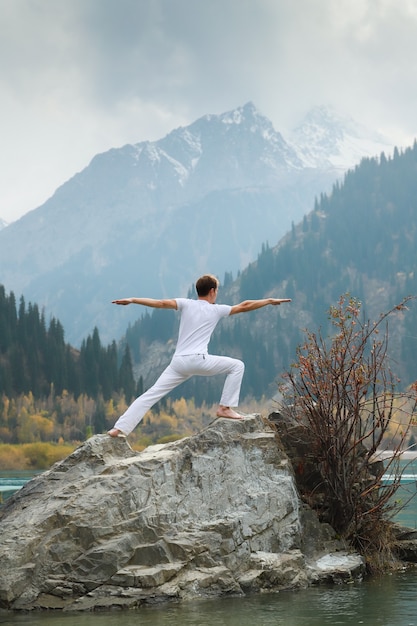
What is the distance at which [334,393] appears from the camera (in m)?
17.3

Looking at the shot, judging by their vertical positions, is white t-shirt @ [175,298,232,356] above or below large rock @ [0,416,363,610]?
above

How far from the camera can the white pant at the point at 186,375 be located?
15133 millimetres

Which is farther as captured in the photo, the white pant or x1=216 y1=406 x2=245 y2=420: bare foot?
x1=216 y1=406 x2=245 y2=420: bare foot

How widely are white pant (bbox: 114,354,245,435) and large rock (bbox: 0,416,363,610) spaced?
536 millimetres

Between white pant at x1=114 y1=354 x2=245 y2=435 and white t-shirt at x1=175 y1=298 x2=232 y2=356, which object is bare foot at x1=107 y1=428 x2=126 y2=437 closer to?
white pant at x1=114 y1=354 x2=245 y2=435

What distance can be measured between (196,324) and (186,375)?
2.68 ft

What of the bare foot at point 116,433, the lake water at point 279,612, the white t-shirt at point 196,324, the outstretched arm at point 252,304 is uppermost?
the outstretched arm at point 252,304

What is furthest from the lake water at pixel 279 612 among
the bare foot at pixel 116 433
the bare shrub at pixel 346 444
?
the bare foot at pixel 116 433

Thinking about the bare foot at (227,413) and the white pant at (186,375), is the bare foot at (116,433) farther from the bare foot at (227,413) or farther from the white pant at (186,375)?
the bare foot at (227,413)

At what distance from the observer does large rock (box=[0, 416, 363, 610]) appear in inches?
544

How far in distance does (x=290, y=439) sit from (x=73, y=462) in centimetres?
378

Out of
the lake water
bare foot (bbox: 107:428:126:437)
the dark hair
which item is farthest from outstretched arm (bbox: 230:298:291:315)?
the lake water

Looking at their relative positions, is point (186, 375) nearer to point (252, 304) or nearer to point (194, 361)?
point (194, 361)

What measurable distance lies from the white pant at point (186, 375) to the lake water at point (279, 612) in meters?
3.08
